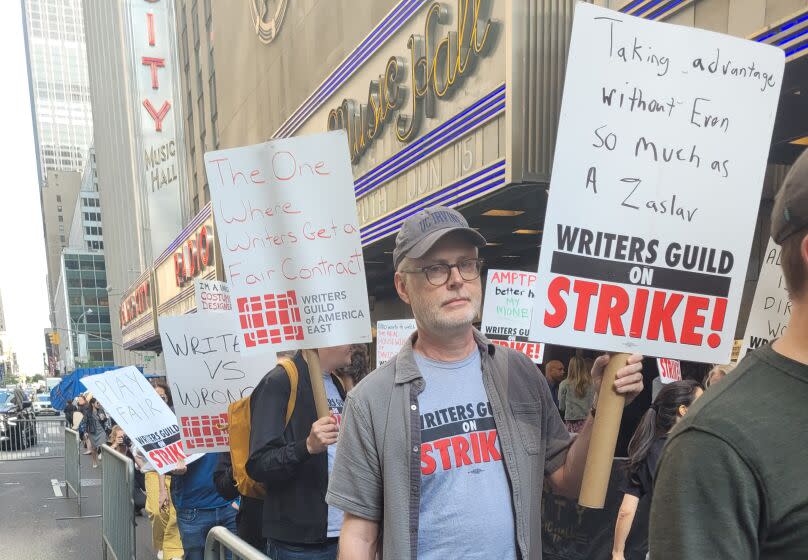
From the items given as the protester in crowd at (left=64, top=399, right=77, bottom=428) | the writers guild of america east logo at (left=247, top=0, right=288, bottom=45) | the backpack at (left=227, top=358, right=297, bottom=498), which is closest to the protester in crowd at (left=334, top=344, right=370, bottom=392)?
the backpack at (left=227, top=358, right=297, bottom=498)

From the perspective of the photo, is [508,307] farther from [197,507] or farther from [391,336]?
[197,507]

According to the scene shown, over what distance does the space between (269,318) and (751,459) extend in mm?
2376

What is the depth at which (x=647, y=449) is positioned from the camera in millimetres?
3375

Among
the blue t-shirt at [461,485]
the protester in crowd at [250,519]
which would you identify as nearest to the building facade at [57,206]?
the protester in crowd at [250,519]

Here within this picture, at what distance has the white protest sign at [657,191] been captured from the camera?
77.0 inches

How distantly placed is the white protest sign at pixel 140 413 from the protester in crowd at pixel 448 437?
3.19 metres

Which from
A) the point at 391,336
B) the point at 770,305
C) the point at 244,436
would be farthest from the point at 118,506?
the point at 770,305

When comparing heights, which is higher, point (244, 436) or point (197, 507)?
point (244, 436)

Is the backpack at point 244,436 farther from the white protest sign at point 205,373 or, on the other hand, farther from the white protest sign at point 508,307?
the white protest sign at point 508,307

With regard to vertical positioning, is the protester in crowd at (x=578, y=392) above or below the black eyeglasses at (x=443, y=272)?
below

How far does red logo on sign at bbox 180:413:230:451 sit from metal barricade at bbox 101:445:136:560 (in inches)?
46.3

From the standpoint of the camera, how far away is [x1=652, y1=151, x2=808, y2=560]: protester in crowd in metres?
1.11

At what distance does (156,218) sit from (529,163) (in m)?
31.0

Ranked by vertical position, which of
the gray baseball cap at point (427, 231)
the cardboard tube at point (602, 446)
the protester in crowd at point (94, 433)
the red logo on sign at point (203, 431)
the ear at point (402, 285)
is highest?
the gray baseball cap at point (427, 231)
